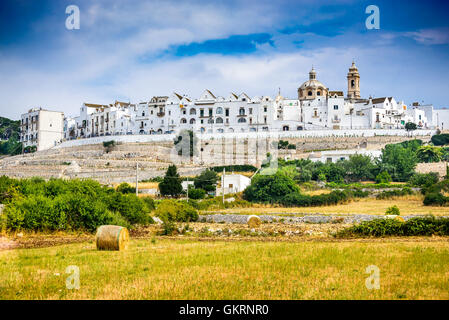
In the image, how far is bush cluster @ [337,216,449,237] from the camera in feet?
61.9

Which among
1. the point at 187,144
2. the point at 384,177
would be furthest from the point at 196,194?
the point at 187,144

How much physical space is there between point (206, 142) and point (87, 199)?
5752cm

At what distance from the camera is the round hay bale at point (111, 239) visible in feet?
47.2

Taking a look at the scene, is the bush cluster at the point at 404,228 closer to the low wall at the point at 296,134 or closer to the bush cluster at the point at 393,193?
the bush cluster at the point at 393,193

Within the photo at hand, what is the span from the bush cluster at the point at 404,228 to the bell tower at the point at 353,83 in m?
80.9

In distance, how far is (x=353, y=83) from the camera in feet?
320

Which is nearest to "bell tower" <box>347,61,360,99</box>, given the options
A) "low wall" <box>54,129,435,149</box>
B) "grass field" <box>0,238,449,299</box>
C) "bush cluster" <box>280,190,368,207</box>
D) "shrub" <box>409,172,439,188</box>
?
"low wall" <box>54,129,435,149</box>

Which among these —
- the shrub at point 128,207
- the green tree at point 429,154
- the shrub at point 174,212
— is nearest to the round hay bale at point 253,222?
the shrub at point 174,212

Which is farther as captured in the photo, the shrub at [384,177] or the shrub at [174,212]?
the shrub at [384,177]

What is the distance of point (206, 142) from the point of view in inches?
3086

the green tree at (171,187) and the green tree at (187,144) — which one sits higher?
the green tree at (187,144)

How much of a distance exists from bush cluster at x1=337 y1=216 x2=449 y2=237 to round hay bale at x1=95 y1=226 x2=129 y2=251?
31.6 ft

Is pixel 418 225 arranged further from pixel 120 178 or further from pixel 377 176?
pixel 120 178

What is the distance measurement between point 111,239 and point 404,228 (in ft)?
38.9
